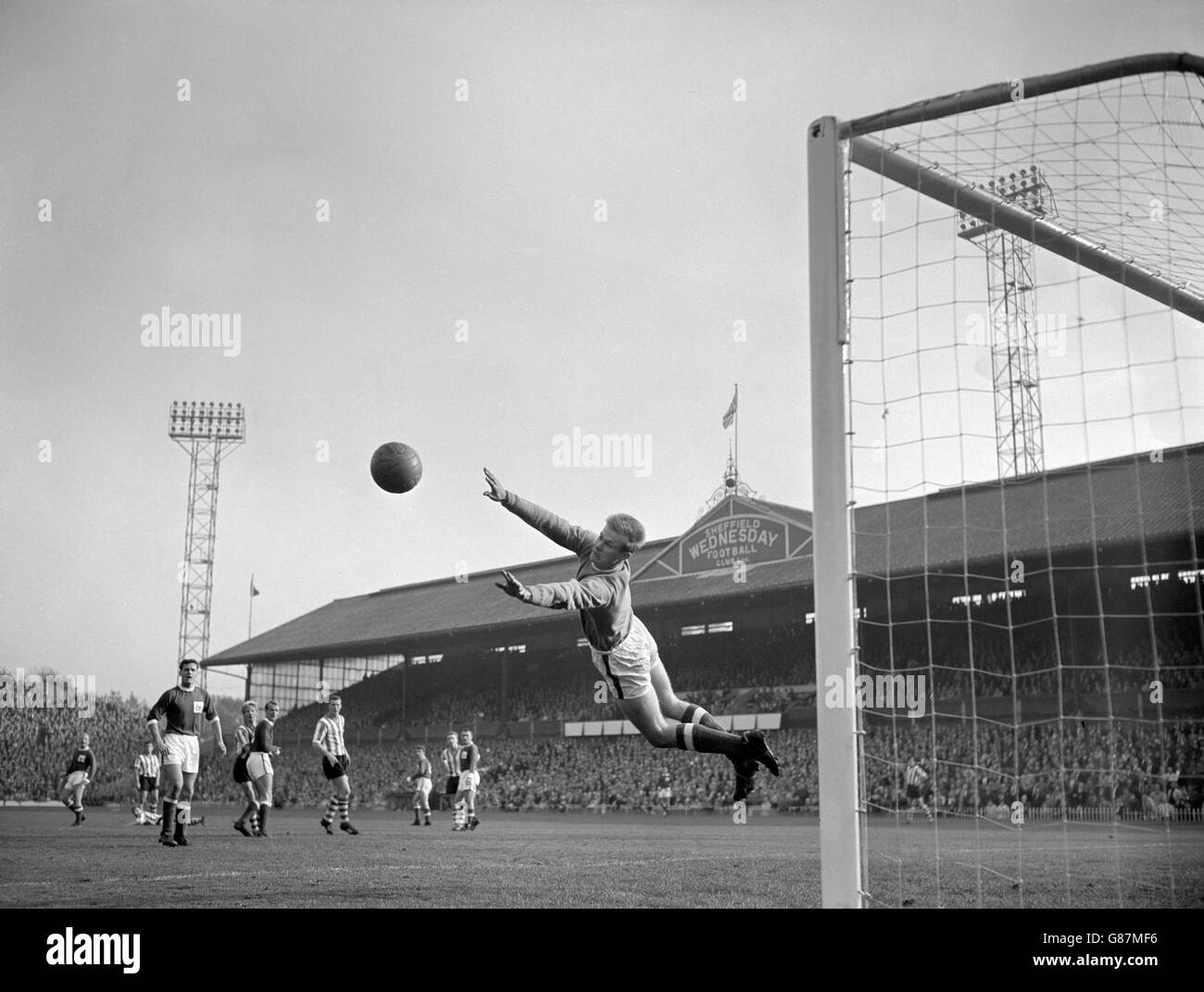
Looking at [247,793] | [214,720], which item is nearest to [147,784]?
[247,793]

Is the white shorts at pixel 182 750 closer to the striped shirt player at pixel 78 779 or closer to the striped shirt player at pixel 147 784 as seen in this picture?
the striped shirt player at pixel 147 784

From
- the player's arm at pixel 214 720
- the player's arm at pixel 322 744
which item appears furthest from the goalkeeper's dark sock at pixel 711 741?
the player's arm at pixel 322 744

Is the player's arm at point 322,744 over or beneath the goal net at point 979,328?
beneath

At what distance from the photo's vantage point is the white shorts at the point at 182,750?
1151 centimetres

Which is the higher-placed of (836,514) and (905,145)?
(905,145)

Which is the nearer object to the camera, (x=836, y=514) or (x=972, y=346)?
(x=836, y=514)

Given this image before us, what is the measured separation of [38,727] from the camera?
3023cm

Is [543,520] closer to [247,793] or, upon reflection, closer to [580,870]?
[580,870]

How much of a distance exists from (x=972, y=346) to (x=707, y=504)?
25.4 metres

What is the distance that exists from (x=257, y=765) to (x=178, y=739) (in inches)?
56.1

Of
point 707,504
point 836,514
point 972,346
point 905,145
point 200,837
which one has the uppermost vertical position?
point 707,504
